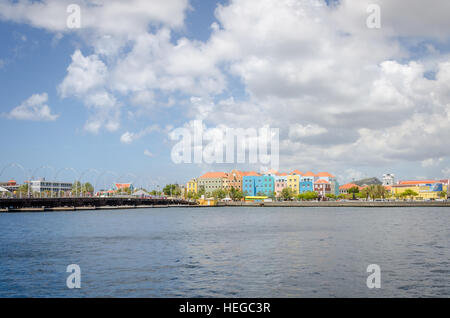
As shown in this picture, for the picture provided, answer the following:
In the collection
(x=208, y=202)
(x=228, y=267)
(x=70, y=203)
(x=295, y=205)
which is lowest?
(x=295, y=205)

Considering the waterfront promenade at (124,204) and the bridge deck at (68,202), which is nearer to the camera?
the bridge deck at (68,202)

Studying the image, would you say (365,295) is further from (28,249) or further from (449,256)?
(28,249)

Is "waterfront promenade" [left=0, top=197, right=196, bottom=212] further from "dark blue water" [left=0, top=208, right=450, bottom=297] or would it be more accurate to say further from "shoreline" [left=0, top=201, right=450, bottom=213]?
"dark blue water" [left=0, top=208, right=450, bottom=297]

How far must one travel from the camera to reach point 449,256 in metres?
29.2

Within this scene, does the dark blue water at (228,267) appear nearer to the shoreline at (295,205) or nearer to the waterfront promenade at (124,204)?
the waterfront promenade at (124,204)

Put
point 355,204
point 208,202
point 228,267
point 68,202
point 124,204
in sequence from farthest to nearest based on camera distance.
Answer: point 208,202, point 355,204, point 124,204, point 68,202, point 228,267

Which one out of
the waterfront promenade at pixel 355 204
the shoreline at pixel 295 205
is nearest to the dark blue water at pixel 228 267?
the shoreline at pixel 295 205

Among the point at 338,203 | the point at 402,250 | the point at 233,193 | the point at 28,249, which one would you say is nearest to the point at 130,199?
the point at 233,193

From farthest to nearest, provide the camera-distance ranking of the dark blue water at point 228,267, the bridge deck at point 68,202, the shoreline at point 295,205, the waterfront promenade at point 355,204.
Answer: the waterfront promenade at point 355,204, the shoreline at point 295,205, the bridge deck at point 68,202, the dark blue water at point 228,267

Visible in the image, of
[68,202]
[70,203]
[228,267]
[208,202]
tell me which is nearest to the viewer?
[228,267]

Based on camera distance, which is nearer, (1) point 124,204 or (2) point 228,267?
(2) point 228,267

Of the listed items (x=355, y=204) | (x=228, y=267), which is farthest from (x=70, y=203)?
(x=228, y=267)

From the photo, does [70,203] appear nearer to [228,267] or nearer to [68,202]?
[68,202]
